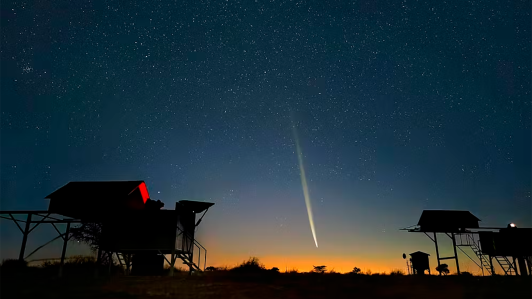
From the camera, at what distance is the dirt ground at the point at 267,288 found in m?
11.2

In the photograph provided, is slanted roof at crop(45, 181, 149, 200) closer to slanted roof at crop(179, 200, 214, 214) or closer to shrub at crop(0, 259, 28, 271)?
slanted roof at crop(179, 200, 214, 214)

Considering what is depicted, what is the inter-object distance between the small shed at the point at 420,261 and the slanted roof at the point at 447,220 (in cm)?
889

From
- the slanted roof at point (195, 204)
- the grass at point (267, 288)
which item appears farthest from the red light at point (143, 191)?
the grass at point (267, 288)

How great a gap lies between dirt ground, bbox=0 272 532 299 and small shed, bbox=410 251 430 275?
1123 inches

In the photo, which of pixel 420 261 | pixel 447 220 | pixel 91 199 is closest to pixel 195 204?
pixel 91 199

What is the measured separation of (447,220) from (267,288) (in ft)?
95.0

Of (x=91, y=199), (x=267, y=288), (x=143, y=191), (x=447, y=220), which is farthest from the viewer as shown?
(x=447, y=220)

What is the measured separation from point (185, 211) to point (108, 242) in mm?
5470

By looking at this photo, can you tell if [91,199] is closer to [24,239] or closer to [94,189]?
[94,189]

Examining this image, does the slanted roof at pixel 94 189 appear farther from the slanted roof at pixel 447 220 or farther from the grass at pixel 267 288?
the slanted roof at pixel 447 220

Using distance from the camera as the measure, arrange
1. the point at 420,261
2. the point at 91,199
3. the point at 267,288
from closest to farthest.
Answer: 1. the point at 267,288
2. the point at 91,199
3. the point at 420,261

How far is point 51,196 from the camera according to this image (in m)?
25.0

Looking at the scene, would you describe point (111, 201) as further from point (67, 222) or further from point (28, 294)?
point (28, 294)

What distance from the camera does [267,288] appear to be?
1284 cm
